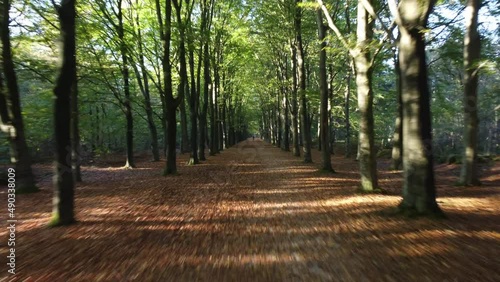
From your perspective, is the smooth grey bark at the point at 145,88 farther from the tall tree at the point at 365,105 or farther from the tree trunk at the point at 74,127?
the tall tree at the point at 365,105

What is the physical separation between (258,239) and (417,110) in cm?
409

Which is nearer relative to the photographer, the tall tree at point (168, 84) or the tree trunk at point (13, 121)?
the tree trunk at point (13, 121)

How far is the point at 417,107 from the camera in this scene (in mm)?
6605

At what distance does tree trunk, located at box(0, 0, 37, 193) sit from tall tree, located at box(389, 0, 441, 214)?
39.1ft

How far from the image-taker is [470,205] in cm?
790

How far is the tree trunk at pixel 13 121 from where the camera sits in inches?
432

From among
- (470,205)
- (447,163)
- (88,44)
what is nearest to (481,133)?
(447,163)

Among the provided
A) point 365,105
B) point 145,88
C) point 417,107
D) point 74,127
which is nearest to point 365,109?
point 365,105

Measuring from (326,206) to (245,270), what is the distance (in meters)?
4.46

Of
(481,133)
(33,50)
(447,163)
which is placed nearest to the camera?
(33,50)

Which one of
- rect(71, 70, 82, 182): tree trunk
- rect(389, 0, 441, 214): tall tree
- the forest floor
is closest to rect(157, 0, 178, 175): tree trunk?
rect(71, 70, 82, 182): tree trunk

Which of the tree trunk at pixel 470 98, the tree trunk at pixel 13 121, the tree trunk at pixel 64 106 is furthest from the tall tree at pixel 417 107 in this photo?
the tree trunk at pixel 13 121

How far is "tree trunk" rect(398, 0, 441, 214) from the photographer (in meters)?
6.50

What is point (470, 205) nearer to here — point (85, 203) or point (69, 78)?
point (69, 78)
